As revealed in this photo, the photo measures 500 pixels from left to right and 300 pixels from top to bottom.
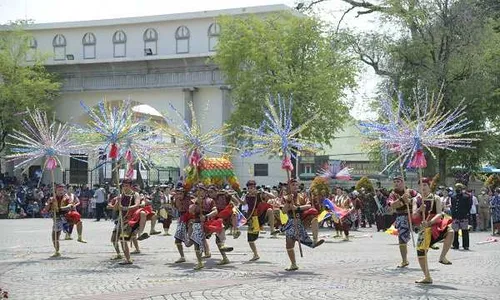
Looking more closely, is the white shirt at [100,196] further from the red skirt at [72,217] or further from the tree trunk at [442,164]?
the red skirt at [72,217]

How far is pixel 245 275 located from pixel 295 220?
1.74m

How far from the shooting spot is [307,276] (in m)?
14.0

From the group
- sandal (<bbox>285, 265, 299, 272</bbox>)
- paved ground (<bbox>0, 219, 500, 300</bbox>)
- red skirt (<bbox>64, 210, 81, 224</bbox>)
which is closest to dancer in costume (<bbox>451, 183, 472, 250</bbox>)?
paved ground (<bbox>0, 219, 500, 300</bbox>)

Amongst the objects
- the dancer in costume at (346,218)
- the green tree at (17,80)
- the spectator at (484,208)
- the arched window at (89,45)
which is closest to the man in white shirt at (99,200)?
the green tree at (17,80)

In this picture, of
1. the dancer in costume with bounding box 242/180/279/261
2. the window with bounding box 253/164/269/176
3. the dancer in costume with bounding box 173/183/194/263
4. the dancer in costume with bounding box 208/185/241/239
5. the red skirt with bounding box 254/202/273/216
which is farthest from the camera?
the window with bounding box 253/164/269/176

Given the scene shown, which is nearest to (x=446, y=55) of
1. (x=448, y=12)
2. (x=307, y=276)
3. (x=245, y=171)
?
(x=448, y=12)

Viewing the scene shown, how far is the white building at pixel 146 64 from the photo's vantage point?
43312mm

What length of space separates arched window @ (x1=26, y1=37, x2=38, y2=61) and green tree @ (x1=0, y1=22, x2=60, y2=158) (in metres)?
0.37

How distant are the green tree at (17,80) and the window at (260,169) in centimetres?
1245

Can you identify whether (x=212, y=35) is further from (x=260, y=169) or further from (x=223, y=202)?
(x=223, y=202)

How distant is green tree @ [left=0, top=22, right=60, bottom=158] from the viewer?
4262 cm

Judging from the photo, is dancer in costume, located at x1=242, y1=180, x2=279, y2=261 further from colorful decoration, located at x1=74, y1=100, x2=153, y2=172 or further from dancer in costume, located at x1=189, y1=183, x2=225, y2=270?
colorful decoration, located at x1=74, y1=100, x2=153, y2=172

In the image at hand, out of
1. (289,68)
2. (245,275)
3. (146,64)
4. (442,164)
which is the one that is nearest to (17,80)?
(146,64)

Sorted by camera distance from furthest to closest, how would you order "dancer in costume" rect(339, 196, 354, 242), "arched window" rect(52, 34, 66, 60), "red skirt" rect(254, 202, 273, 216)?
"arched window" rect(52, 34, 66, 60) → "dancer in costume" rect(339, 196, 354, 242) → "red skirt" rect(254, 202, 273, 216)
